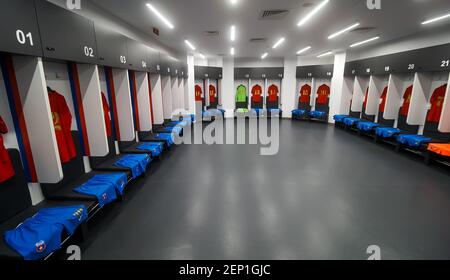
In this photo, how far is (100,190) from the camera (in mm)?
2338

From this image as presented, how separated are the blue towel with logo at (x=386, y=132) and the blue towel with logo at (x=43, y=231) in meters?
6.24

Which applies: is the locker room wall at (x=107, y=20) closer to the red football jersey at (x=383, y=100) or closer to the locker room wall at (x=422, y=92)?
the locker room wall at (x=422, y=92)

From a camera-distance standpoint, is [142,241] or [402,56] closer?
[142,241]

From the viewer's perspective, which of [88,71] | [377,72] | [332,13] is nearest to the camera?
[88,71]

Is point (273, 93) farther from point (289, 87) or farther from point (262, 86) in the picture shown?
point (289, 87)

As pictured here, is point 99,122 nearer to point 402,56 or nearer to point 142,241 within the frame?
point 142,241

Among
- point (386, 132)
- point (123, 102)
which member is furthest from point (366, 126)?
point (123, 102)

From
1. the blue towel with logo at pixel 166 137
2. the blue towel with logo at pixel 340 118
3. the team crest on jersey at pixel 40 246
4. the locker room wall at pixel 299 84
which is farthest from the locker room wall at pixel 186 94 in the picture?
the team crest on jersey at pixel 40 246

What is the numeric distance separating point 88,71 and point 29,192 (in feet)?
4.56

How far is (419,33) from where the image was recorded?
16.3ft

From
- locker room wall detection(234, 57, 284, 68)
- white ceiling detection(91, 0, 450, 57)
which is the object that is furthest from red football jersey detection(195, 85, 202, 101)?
white ceiling detection(91, 0, 450, 57)

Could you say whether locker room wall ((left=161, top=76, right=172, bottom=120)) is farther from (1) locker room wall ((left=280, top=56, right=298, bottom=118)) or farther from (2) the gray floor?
(1) locker room wall ((left=280, top=56, right=298, bottom=118))

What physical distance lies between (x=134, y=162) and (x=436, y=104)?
19.8 ft
